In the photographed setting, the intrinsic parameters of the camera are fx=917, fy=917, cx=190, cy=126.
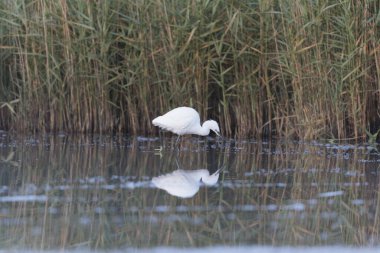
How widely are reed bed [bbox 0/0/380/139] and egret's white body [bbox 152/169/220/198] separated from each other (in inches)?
85.3

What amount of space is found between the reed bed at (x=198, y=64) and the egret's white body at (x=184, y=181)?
2167 millimetres

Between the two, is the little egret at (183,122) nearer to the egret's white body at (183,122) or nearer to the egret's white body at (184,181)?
the egret's white body at (183,122)

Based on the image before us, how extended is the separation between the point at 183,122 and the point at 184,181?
6.41 feet

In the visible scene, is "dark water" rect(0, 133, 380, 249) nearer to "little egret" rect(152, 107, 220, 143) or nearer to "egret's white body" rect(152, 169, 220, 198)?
"egret's white body" rect(152, 169, 220, 198)

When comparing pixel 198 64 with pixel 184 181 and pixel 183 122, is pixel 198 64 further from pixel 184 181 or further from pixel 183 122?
pixel 184 181

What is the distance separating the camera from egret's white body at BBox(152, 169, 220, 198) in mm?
6592

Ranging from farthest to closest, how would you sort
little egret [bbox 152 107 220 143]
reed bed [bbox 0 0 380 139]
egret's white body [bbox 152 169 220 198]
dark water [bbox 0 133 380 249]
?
reed bed [bbox 0 0 380 139]
little egret [bbox 152 107 220 143]
egret's white body [bbox 152 169 220 198]
dark water [bbox 0 133 380 249]

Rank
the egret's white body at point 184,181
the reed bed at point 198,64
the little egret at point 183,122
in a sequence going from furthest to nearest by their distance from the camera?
the reed bed at point 198,64 → the little egret at point 183,122 → the egret's white body at point 184,181

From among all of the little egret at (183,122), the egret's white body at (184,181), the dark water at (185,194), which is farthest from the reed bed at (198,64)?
the egret's white body at (184,181)

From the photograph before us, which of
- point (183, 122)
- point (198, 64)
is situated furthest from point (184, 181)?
point (198, 64)

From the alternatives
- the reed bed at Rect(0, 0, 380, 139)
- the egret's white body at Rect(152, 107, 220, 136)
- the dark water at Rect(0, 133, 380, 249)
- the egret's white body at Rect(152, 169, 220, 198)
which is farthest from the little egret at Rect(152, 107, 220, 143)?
the egret's white body at Rect(152, 169, 220, 198)

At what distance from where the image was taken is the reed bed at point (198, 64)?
30.4ft

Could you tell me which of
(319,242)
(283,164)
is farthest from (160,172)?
(319,242)

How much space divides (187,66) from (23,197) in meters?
3.82
